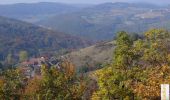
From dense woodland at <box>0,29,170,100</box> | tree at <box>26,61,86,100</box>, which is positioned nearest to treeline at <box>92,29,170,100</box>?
dense woodland at <box>0,29,170,100</box>

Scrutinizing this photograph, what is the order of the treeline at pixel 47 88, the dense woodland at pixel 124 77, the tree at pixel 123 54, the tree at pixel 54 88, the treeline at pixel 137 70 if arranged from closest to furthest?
1. the treeline at pixel 137 70
2. the dense woodland at pixel 124 77
3. the tree at pixel 123 54
4. the tree at pixel 54 88
5. the treeline at pixel 47 88

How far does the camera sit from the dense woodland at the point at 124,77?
44828 millimetres

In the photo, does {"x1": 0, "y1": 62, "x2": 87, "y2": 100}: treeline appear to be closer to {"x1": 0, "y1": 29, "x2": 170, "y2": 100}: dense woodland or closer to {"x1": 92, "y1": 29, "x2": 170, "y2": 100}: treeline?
{"x1": 0, "y1": 29, "x2": 170, "y2": 100}: dense woodland

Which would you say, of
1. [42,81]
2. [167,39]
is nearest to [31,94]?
[42,81]

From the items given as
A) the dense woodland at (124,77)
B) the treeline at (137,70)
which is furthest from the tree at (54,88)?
the treeline at (137,70)

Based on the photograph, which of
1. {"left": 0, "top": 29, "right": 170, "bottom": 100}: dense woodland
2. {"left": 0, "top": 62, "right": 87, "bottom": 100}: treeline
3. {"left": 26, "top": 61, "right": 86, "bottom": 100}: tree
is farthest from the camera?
{"left": 0, "top": 62, "right": 87, "bottom": 100}: treeline

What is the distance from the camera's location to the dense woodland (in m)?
44.8

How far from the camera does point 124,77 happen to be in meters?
46.6

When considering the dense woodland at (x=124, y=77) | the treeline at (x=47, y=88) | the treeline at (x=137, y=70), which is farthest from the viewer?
the treeline at (x=47, y=88)

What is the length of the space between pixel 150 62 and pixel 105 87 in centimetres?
827

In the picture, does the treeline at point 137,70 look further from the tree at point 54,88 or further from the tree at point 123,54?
the tree at point 54,88

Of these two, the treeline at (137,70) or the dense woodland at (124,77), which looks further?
the dense woodland at (124,77)

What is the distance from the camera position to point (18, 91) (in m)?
60.5

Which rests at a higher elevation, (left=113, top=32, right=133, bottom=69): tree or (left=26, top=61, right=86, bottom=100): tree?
(left=113, top=32, right=133, bottom=69): tree
